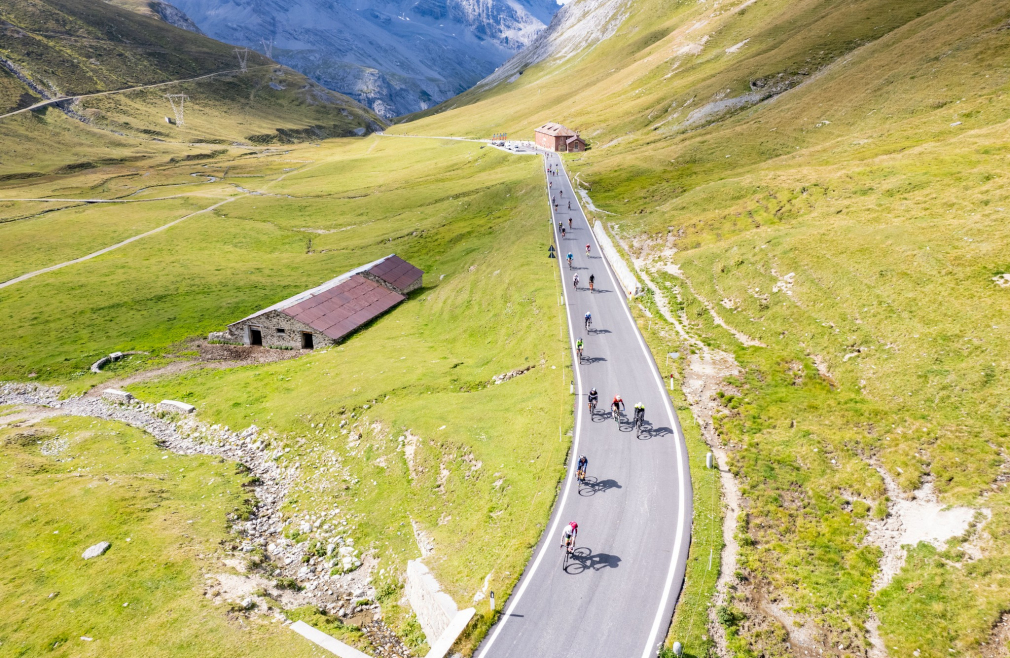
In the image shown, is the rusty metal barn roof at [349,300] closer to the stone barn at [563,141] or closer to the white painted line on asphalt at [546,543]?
the white painted line on asphalt at [546,543]

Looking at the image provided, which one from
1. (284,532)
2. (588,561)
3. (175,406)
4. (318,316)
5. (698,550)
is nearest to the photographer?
(698,550)

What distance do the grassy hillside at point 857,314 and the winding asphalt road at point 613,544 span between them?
243 centimetres

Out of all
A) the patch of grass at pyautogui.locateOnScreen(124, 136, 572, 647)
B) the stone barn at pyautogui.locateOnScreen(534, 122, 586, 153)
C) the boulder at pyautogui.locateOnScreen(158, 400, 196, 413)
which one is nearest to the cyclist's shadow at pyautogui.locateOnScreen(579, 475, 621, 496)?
the patch of grass at pyautogui.locateOnScreen(124, 136, 572, 647)

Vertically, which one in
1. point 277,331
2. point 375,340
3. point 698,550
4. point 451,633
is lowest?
point 698,550

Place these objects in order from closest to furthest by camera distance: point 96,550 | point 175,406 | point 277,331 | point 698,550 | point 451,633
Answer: point 451,633 → point 698,550 → point 96,550 → point 175,406 → point 277,331

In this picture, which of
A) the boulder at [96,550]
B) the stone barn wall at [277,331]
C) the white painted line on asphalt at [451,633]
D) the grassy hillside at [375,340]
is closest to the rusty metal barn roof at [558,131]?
the grassy hillside at [375,340]

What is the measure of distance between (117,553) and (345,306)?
135ft

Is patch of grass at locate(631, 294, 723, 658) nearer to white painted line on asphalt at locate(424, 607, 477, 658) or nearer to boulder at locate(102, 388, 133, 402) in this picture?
white painted line on asphalt at locate(424, 607, 477, 658)

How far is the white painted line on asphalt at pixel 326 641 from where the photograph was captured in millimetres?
20547

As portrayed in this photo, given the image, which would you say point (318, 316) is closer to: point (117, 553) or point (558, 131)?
point (117, 553)

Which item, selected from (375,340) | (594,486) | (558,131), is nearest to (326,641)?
(594,486)

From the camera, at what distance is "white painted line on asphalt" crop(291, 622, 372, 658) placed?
67.4 feet

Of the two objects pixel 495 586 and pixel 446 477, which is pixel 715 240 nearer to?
pixel 446 477

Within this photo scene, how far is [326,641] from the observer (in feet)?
69.3
